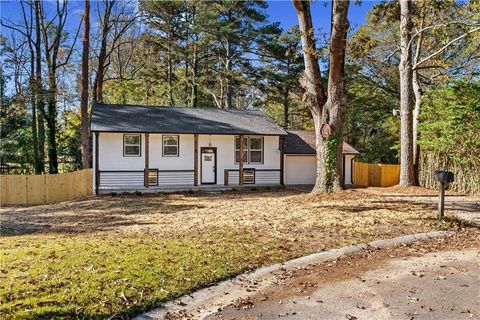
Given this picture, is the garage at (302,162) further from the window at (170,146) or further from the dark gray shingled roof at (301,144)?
the window at (170,146)

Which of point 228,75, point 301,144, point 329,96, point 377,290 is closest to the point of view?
point 377,290

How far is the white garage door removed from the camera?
68.5ft

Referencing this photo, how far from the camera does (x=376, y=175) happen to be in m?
22.7

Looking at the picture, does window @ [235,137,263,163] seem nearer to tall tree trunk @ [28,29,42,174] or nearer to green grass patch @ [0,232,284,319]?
green grass patch @ [0,232,284,319]

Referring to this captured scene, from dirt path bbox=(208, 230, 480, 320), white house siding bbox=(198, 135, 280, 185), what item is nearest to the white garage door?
white house siding bbox=(198, 135, 280, 185)

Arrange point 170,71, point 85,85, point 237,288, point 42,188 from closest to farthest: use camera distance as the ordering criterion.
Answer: point 237,288 → point 42,188 → point 85,85 → point 170,71

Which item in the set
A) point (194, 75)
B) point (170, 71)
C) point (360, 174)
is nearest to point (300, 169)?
point (360, 174)

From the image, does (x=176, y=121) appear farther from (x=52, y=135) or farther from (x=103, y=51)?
(x=52, y=135)

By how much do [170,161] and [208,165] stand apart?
75.2 inches

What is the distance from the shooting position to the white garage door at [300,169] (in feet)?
68.5

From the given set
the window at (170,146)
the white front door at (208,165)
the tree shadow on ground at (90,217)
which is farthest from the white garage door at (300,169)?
the tree shadow on ground at (90,217)

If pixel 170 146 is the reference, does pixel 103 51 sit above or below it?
above

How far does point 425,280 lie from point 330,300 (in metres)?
1.55

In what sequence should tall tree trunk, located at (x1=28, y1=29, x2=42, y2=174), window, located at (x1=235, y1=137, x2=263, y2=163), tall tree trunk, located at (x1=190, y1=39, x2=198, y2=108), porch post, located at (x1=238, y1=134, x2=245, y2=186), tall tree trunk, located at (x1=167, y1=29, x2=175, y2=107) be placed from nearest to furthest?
porch post, located at (x1=238, y1=134, x2=245, y2=186) → window, located at (x1=235, y1=137, x2=263, y2=163) → tall tree trunk, located at (x1=28, y1=29, x2=42, y2=174) → tall tree trunk, located at (x1=190, y1=39, x2=198, y2=108) → tall tree trunk, located at (x1=167, y1=29, x2=175, y2=107)
